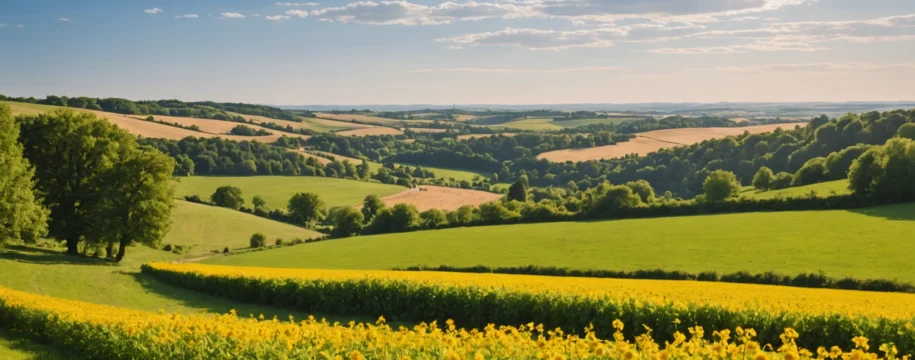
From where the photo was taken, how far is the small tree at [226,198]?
98188mm

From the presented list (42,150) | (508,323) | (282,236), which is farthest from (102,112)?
(508,323)

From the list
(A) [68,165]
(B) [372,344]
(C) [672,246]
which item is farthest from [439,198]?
(B) [372,344]

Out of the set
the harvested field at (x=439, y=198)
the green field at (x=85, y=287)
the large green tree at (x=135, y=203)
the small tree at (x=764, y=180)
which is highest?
the large green tree at (x=135, y=203)

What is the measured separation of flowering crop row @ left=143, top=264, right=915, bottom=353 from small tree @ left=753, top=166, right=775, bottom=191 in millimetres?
75125

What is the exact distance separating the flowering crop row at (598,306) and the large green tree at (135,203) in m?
16.8

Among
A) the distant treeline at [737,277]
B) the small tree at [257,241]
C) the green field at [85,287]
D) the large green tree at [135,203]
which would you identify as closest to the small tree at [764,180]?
the distant treeline at [737,277]

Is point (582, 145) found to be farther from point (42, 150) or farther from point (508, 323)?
point (508, 323)

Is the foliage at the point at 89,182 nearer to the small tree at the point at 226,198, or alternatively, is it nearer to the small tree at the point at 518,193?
the small tree at the point at 226,198

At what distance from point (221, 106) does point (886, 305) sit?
20021 cm

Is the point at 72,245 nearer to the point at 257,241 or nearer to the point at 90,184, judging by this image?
the point at 90,184

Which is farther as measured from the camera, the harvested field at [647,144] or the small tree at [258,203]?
the harvested field at [647,144]

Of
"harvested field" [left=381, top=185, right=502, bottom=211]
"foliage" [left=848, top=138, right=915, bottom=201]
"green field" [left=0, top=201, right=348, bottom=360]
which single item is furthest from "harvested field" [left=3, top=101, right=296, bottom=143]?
"foliage" [left=848, top=138, right=915, bottom=201]

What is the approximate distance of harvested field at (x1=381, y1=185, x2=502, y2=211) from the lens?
103081mm

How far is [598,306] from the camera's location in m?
17.7
